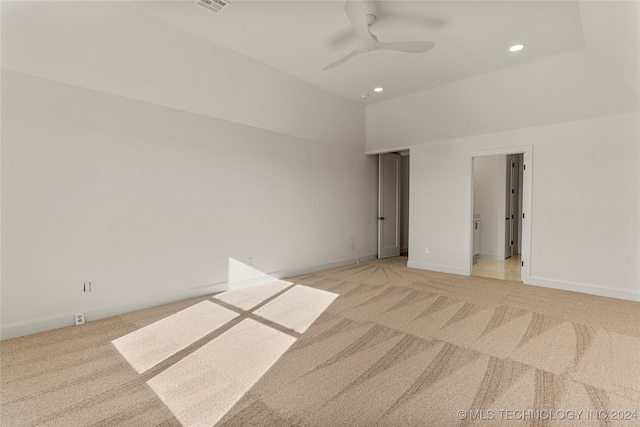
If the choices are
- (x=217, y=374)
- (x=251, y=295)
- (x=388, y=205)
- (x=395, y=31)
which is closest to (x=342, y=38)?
(x=395, y=31)

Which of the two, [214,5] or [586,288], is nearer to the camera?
[214,5]

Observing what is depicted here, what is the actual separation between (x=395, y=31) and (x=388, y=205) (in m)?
4.39

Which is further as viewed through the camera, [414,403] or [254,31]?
[254,31]

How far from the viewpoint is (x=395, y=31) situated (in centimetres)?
352

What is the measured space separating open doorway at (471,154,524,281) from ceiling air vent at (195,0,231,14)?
6.30 meters

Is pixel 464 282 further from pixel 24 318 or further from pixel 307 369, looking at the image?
pixel 24 318

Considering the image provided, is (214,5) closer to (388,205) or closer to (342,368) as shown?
(342,368)

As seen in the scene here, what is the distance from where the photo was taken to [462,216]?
5.58 meters

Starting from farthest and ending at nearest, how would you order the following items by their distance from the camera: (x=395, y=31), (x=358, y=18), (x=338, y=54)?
(x=338, y=54) → (x=395, y=31) → (x=358, y=18)

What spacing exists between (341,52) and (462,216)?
356 cm

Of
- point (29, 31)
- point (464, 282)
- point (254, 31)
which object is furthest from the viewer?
→ point (464, 282)

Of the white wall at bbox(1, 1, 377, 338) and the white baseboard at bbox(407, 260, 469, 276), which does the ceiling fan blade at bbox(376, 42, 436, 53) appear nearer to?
the white wall at bbox(1, 1, 377, 338)

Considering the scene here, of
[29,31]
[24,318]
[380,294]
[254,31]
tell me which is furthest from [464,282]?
[29,31]

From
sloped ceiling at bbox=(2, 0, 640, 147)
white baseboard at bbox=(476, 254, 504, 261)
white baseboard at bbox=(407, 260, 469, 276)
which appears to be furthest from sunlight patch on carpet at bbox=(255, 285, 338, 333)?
white baseboard at bbox=(476, 254, 504, 261)
